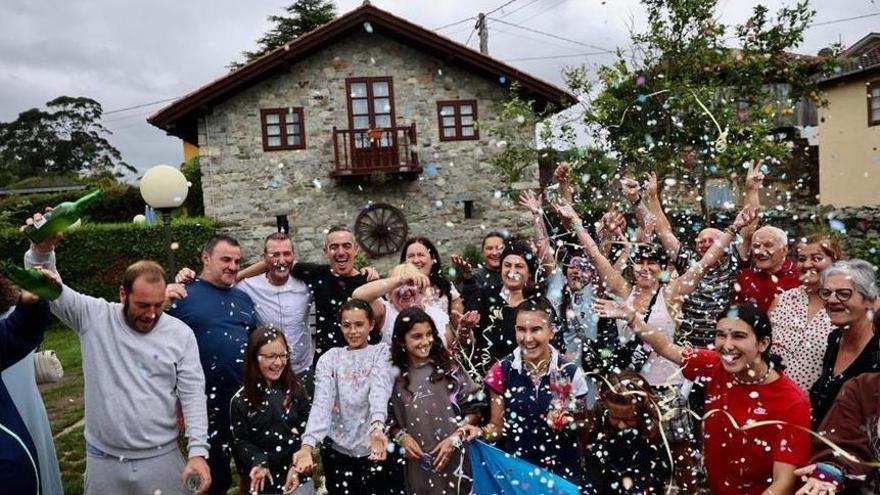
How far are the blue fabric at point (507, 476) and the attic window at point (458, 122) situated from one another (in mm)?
14211

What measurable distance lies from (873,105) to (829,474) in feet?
67.6

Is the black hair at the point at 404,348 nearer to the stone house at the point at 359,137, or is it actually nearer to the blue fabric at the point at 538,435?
the blue fabric at the point at 538,435

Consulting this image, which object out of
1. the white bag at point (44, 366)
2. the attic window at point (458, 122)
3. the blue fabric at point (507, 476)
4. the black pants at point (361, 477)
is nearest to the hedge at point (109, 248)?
the attic window at point (458, 122)

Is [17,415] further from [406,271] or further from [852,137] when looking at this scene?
[852,137]

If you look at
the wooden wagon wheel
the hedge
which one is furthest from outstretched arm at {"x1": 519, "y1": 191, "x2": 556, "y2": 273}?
the hedge

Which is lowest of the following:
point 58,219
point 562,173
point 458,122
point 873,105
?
point 58,219

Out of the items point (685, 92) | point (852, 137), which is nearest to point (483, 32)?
point (852, 137)

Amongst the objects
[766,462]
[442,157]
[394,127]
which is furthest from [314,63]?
[766,462]

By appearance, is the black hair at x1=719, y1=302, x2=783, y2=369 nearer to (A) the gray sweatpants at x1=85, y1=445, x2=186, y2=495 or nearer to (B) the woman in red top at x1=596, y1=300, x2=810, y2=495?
(B) the woman in red top at x1=596, y1=300, x2=810, y2=495

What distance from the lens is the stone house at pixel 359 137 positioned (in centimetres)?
1648

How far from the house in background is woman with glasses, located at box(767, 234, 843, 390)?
17.1 metres

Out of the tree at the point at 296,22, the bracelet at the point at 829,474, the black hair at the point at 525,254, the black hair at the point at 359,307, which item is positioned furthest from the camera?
the tree at the point at 296,22

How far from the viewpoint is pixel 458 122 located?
56.2ft

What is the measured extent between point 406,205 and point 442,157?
1.58 m
